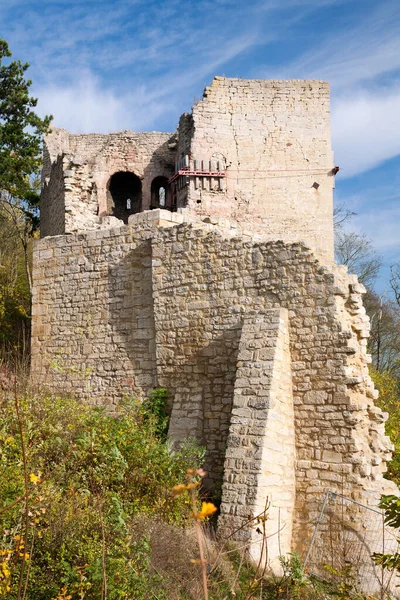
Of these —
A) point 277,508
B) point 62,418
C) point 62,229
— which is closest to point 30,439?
point 62,418

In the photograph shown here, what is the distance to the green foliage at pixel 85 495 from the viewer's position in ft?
19.3

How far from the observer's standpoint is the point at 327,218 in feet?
58.9

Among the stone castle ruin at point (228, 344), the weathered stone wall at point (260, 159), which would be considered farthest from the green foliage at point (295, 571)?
the weathered stone wall at point (260, 159)

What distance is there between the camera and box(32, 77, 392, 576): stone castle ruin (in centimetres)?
849

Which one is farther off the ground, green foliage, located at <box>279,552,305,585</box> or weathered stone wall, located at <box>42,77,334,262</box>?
weathered stone wall, located at <box>42,77,334,262</box>

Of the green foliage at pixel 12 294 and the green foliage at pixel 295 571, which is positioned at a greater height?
the green foliage at pixel 12 294

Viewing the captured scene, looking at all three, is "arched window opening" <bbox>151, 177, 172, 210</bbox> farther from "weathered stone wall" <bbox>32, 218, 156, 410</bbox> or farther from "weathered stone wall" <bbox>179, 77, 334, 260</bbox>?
→ "weathered stone wall" <bbox>32, 218, 156, 410</bbox>

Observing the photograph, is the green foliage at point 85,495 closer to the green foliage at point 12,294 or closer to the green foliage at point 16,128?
the green foliage at point 12,294

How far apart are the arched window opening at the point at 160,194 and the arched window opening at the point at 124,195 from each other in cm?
69

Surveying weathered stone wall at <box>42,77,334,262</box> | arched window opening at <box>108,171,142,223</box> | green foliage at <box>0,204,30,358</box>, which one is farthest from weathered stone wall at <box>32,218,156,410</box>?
arched window opening at <box>108,171,142,223</box>

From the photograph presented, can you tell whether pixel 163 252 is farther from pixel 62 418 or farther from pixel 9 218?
pixel 9 218

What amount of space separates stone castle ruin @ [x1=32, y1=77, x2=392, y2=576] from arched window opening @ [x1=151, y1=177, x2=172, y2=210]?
421cm

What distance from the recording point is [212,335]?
9.91 meters

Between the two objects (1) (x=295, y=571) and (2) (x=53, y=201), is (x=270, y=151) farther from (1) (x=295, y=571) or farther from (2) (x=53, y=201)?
(1) (x=295, y=571)
